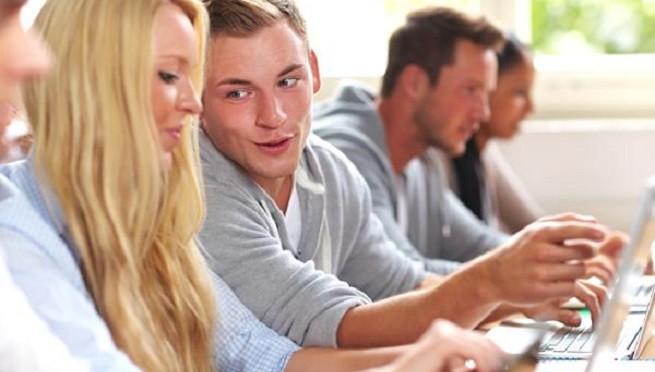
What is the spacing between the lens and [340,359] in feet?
6.47

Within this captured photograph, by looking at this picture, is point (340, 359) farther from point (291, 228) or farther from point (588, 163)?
point (588, 163)

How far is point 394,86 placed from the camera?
3730mm

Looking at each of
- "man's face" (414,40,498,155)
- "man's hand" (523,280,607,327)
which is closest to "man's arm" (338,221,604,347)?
"man's hand" (523,280,607,327)

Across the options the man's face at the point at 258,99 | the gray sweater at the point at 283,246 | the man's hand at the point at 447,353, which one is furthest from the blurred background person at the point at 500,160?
the man's hand at the point at 447,353

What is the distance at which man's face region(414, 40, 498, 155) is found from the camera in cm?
375

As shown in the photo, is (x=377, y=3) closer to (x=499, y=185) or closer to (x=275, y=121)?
(x=499, y=185)

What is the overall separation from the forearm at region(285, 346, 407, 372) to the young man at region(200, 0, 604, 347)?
0.05 metres

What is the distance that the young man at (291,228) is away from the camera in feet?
6.52

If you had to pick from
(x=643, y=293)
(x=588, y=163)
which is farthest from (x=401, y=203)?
(x=643, y=293)

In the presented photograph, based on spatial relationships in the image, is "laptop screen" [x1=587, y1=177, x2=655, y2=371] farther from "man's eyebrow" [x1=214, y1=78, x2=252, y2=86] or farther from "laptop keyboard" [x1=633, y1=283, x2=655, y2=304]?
"laptop keyboard" [x1=633, y1=283, x2=655, y2=304]

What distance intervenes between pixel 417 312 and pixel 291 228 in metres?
0.31

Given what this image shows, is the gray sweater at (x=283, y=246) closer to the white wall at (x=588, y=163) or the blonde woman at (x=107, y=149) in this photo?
the blonde woman at (x=107, y=149)

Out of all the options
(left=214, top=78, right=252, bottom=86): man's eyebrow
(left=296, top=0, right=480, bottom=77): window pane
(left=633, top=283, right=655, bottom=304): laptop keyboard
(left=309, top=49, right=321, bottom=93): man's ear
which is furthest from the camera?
(left=296, top=0, right=480, bottom=77): window pane

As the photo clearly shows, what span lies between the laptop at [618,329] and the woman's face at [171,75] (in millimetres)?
471
